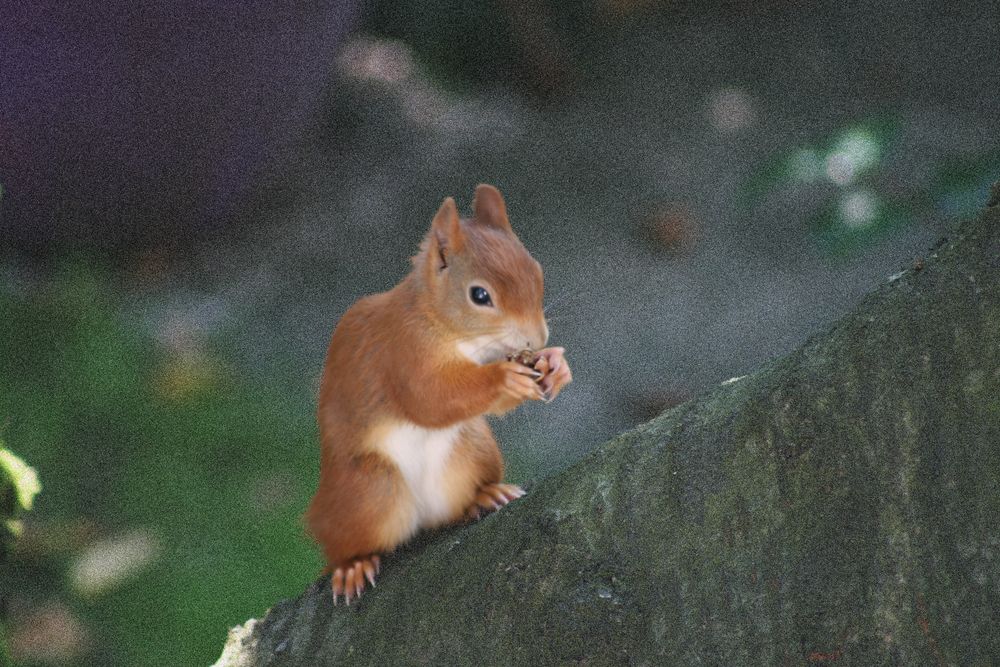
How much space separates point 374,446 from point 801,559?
51 centimetres

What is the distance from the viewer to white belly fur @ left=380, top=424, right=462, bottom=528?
3.63ft

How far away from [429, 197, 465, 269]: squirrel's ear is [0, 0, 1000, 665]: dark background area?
65 cm

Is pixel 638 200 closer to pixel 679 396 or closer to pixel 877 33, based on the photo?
pixel 679 396

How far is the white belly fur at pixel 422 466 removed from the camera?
111 cm

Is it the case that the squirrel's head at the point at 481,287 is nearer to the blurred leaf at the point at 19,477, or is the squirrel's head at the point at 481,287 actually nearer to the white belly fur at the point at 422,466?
the white belly fur at the point at 422,466

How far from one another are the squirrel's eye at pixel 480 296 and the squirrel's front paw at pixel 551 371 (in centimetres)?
6

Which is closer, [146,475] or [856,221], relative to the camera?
[856,221]

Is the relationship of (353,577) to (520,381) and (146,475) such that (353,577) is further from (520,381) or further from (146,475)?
(146,475)

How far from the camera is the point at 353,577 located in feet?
3.41

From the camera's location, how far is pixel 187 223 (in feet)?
8.31

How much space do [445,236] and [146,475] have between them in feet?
3.87

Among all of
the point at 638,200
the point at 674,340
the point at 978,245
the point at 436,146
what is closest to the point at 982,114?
the point at 638,200

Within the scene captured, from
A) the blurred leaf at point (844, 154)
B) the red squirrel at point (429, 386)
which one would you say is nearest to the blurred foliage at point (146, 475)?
the red squirrel at point (429, 386)

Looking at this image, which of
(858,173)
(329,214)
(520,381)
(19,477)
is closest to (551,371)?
(520,381)
